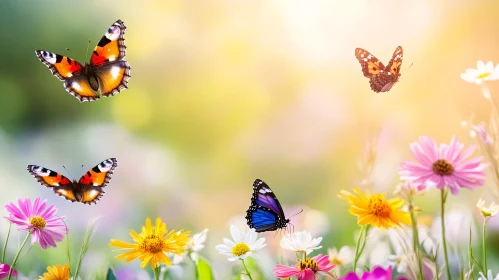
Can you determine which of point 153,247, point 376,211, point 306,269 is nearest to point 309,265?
point 306,269

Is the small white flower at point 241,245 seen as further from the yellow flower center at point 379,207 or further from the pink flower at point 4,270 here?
the pink flower at point 4,270

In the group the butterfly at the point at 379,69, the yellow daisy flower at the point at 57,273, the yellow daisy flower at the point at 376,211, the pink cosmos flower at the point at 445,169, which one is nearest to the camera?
the pink cosmos flower at the point at 445,169

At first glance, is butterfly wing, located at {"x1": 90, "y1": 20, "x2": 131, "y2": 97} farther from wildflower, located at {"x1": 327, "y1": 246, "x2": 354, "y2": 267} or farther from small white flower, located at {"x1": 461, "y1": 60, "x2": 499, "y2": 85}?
small white flower, located at {"x1": 461, "y1": 60, "x2": 499, "y2": 85}

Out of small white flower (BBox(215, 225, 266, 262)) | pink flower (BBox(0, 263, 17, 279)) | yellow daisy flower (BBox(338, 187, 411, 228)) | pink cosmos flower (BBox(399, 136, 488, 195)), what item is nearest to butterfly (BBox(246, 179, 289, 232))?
small white flower (BBox(215, 225, 266, 262))

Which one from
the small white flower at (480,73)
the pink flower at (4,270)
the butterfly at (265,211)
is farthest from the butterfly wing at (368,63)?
the pink flower at (4,270)

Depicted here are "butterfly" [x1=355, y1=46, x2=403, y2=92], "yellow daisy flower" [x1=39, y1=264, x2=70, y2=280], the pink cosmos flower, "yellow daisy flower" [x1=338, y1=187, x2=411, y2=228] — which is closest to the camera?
→ the pink cosmos flower

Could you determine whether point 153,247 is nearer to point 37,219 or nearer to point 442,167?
point 37,219
